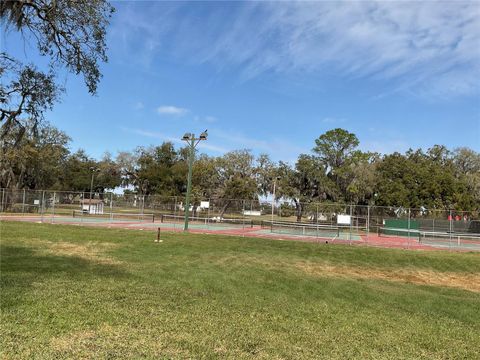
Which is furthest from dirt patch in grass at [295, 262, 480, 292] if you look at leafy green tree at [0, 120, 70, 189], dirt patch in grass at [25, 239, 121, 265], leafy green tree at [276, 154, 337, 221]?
leafy green tree at [276, 154, 337, 221]

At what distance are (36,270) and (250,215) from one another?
2506 centimetres

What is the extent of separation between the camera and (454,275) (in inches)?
580

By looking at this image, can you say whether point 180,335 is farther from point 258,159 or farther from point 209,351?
point 258,159

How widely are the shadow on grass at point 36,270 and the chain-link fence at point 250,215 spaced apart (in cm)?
2041

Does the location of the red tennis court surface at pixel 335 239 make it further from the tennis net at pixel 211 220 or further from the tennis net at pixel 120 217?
the tennis net at pixel 120 217

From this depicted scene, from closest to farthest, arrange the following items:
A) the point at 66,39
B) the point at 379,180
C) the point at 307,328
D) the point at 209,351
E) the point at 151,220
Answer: the point at 209,351, the point at 307,328, the point at 66,39, the point at 151,220, the point at 379,180

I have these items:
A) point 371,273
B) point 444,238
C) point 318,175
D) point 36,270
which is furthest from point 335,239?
point 318,175

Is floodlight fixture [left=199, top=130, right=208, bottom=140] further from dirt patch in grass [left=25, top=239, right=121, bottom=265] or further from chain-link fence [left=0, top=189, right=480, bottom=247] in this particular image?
dirt patch in grass [left=25, top=239, right=121, bottom=265]

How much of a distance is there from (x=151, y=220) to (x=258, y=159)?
26801 mm

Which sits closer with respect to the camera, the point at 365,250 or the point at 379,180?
the point at 365,250

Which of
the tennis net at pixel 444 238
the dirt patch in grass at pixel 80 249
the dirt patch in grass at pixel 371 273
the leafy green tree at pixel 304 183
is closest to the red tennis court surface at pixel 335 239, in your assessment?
the tennis net at pixel 444 238

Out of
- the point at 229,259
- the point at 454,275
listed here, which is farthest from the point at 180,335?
the point at 454,275

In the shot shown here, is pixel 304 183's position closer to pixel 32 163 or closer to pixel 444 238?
pixel 444 238

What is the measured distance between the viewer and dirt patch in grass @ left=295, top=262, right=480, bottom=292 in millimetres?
13188
